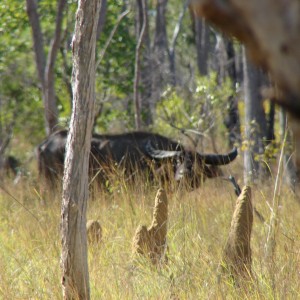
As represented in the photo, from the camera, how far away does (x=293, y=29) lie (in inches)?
43.4

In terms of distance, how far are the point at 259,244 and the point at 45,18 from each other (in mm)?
11451

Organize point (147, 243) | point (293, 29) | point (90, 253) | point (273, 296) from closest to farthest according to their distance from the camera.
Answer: point (293, 29) → point (273, 296) → point (147, 243) → point (90, 253)

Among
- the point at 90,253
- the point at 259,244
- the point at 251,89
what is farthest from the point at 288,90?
the point at 251,89

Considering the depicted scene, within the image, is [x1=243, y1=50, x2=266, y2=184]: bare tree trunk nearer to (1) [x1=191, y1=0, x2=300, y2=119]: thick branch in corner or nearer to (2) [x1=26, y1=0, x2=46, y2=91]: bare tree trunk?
(2) [x1=26, y1=0, x2=46, y2=91]: bare tree trunk

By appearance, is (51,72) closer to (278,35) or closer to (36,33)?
(36,33)

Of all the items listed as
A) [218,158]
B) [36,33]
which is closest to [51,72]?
[36,33]

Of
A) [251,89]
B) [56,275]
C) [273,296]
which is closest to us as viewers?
[273,296]

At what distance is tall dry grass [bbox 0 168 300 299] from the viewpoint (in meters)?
4.18

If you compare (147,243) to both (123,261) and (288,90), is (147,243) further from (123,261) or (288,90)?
(288,90)

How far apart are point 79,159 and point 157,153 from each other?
7.59m

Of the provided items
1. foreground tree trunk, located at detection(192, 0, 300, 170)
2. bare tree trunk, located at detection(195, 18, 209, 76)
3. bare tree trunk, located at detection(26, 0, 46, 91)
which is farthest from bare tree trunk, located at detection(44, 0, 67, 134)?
bare tree trunk, located at detection(195, 18, 209, 76)

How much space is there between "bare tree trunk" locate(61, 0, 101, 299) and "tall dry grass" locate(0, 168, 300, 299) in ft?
0.78

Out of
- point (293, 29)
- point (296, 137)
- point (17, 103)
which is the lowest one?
point (17, 103)

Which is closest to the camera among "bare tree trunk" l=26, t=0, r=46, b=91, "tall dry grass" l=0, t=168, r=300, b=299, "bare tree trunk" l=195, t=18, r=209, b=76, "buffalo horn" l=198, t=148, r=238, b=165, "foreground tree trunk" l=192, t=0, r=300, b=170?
"foreground tree trunk" l=192, t=0, r=300, b=170
